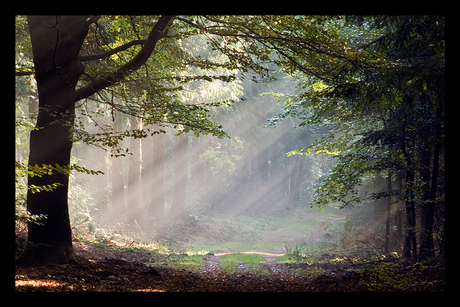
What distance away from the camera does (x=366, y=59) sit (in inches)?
231

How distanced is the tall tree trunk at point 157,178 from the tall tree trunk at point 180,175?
1775 mm

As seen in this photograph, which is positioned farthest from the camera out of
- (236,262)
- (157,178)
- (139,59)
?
(157,178)

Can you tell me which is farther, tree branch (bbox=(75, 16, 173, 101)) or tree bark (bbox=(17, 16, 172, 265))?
tree bark (bbox=(17, 16, 172, 265))

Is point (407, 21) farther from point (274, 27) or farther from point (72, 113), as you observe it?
point (72, 113)

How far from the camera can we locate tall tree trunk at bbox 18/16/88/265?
21.1ft

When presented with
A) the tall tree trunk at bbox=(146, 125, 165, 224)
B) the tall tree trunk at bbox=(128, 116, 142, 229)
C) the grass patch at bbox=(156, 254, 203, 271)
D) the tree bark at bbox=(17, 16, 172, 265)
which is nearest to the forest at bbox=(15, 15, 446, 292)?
the tree bark at bbox=(17, 16, 172, 265)

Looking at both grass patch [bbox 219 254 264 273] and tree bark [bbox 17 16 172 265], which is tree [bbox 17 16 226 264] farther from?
grass patch [bbox 219 254 264 273]

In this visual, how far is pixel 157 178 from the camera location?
748 inches

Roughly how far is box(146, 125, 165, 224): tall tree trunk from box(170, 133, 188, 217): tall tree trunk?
1775 millimetres

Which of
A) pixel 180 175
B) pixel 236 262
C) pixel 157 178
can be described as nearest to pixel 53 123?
pixel 236 262

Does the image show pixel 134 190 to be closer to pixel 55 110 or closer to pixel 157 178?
pixel 157 178

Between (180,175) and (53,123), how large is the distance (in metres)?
15.4
